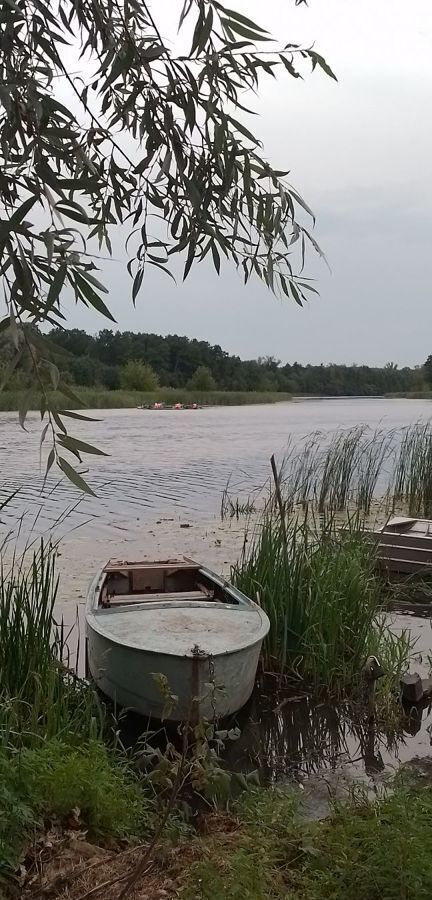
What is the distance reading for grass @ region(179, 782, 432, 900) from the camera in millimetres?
2600

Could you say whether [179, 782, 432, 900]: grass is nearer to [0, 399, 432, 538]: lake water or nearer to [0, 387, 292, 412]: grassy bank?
[0, 399, 432, 538]: lake water

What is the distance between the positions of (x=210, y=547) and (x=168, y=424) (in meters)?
26.2

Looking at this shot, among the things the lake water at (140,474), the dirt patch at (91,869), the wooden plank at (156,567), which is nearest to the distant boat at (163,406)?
the lake water at (140,474)

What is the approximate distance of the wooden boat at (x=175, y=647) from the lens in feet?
13.7

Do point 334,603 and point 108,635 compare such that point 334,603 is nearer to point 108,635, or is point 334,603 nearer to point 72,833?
point 108,635

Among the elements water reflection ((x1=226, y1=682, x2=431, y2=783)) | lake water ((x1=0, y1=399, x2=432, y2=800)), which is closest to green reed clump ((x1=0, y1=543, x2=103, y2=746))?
lake water ((x1=0, y1=399, x2=432, y2=800))

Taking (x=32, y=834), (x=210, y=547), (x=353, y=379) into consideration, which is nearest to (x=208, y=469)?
(x=210, y=547)

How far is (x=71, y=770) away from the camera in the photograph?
3262mm

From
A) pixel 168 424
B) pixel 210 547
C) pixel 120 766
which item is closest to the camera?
pixel 120 766

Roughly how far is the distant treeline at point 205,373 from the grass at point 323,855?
190 feet

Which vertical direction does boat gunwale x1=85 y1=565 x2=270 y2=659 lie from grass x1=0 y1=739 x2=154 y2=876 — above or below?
above

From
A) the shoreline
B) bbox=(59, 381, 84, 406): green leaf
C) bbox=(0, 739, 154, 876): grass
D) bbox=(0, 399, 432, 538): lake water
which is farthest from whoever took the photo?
the shoreline

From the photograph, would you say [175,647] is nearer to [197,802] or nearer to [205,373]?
[197,802]

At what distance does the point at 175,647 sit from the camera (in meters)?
4.32
